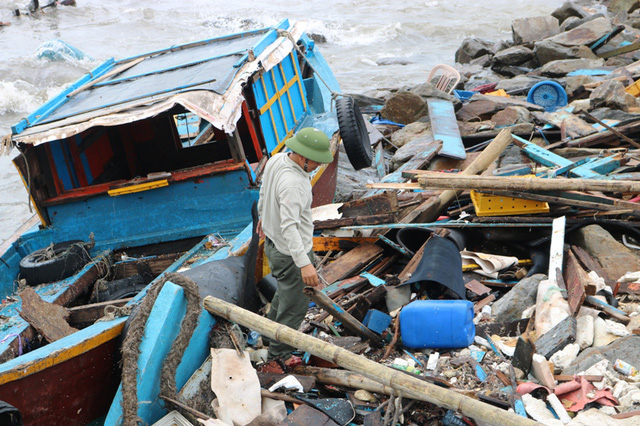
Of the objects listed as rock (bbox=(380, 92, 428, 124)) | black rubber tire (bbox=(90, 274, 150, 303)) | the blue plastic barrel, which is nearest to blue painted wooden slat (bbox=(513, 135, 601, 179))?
the blue plastic barrel

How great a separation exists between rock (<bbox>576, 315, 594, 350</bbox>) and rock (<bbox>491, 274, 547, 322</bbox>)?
55 cm

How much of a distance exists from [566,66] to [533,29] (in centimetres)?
534

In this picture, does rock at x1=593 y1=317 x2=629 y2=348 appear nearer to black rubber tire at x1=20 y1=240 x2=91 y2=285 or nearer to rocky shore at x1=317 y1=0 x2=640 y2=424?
rocky shore at x1=317 y1=0 x2=640 y2=424

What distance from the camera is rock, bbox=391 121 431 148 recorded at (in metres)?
10.7

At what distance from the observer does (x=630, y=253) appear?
18.5 feet

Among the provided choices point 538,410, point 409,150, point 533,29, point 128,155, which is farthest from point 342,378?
point 533,29

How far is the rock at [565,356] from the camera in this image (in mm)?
4262

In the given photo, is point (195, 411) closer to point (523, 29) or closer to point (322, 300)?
point (322, 300)

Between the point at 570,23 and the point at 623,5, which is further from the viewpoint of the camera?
the point at 623,5

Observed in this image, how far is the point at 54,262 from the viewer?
6.20m

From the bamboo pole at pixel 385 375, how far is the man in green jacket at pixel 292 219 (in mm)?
555

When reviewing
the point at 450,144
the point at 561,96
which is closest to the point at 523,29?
the point at 561,96

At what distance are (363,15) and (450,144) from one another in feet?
82.7

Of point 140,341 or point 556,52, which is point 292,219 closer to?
point 140,341
